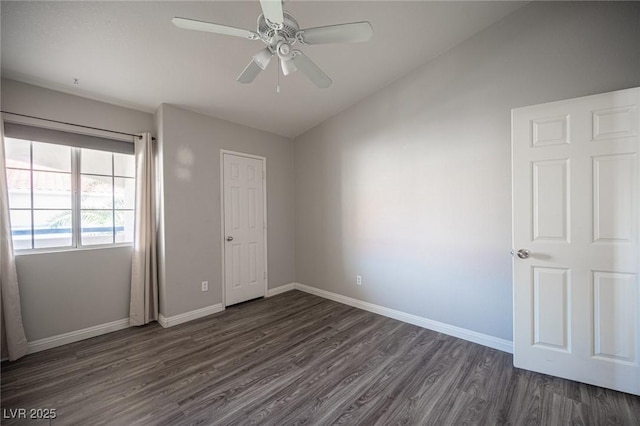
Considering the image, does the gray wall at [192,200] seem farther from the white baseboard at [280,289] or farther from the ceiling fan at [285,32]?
the ceiling fan at [285,32]

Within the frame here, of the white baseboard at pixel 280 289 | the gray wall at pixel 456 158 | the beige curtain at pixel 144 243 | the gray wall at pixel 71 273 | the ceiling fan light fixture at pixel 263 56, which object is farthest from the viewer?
the white baseboard at pixel 280 289

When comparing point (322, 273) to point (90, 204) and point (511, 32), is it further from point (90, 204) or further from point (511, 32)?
point (511, 32)

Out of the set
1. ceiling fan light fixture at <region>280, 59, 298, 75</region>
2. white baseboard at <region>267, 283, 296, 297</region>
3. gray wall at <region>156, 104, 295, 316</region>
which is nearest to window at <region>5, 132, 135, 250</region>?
gray wall at <region>156, 104, 295, 316</region>

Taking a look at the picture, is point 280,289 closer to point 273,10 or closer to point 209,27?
point 209,27

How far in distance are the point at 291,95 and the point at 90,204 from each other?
2605 mm

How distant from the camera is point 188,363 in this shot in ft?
7.39

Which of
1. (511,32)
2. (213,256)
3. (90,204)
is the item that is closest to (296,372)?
(213,256)

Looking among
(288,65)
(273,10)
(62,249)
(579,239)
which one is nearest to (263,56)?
(288,65)

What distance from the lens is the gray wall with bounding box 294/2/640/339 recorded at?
212 centimetres

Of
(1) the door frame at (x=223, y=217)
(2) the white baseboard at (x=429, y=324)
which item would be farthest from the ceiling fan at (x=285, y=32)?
(2) the white baseboard at (x=429, y=324)

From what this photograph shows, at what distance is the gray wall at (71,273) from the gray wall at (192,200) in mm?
437

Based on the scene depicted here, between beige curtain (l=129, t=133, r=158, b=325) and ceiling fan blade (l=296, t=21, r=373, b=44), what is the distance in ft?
8.24

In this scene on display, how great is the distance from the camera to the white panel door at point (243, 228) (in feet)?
11.7

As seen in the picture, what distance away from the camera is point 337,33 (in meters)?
1.44
